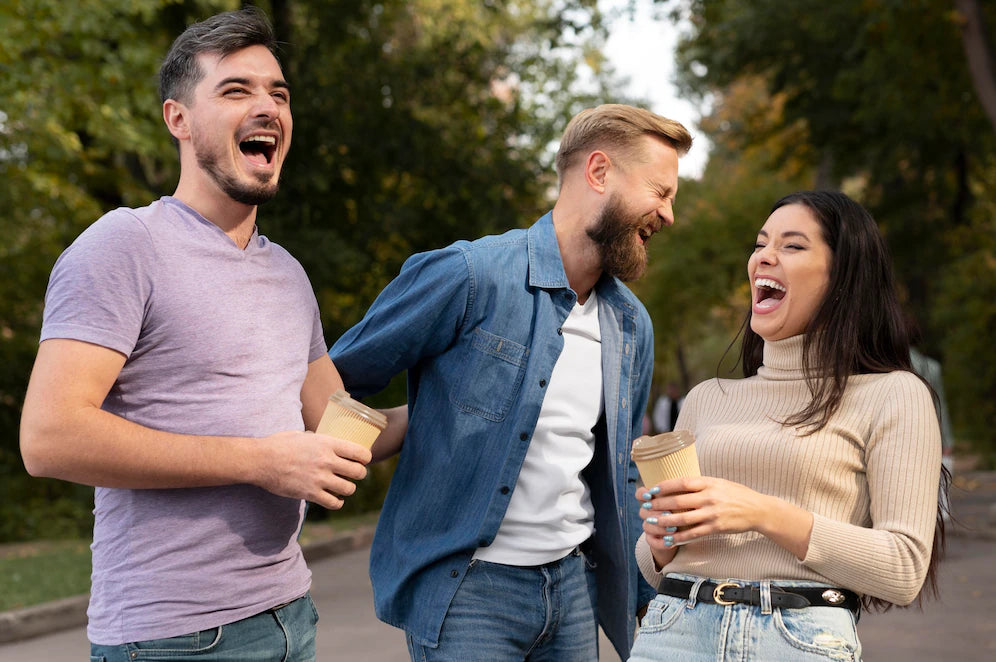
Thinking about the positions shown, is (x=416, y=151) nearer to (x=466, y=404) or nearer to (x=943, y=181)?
(x=943, y=181)

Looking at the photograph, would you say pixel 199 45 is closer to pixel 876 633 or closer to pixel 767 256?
pixel 767 256

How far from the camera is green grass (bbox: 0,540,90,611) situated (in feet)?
30.1

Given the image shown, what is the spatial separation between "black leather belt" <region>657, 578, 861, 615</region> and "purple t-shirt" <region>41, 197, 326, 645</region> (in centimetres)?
102

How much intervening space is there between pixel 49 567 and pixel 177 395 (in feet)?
31.9

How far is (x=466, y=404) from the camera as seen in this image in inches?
132

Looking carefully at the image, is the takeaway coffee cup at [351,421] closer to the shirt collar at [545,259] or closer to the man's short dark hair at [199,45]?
the man's short dark hair at [199,45]

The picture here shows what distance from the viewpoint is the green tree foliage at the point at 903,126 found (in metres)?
17.2

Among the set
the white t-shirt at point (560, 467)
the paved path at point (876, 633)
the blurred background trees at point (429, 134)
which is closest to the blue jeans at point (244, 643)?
the white t-shirt at point (560, 467)

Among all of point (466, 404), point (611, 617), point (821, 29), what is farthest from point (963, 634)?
point (821, 29)

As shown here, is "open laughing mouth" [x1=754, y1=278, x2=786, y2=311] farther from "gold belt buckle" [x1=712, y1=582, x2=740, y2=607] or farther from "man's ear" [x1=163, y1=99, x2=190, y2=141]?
"man's ear" [x1=163, y1=99, x2=190, y2=141]

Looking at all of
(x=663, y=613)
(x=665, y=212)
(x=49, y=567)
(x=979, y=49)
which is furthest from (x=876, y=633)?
(x=979, y=49)

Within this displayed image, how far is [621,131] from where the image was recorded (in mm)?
3545

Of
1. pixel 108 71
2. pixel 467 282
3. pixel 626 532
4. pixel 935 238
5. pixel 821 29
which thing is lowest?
pixel 626 532

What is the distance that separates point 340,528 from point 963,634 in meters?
8.10
